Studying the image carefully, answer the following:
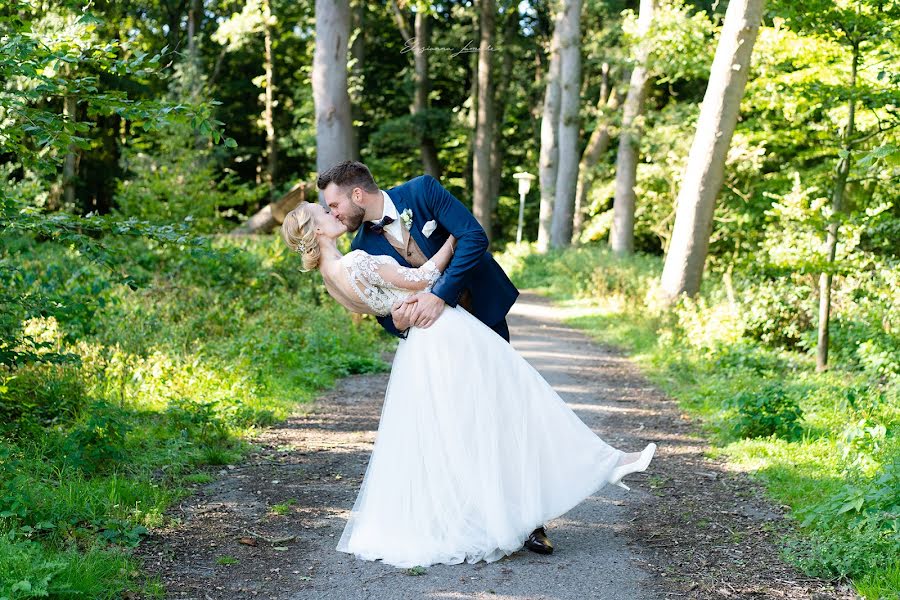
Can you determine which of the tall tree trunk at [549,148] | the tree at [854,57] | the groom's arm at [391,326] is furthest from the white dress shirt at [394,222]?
the tall tree trunk at [549,148]

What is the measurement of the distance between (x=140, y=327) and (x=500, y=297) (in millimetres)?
6231

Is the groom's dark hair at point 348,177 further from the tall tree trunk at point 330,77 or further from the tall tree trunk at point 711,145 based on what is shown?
the tall tree trunk at point 330,77

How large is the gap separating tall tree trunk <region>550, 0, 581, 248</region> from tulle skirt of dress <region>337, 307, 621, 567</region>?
22025mm

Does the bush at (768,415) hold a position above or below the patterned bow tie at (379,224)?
below

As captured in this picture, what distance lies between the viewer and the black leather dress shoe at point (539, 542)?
4.74 metres

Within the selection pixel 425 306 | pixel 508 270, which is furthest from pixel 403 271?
pixel 508 270

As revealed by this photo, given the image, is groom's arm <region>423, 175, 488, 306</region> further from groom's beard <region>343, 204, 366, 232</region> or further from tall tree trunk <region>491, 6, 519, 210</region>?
tall tree trunk <region>491, 6, 519, 210</region>

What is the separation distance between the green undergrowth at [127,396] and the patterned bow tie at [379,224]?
1.65 meters

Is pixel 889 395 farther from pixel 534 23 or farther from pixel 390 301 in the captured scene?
pixel 534 23

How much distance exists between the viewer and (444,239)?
4.91 m

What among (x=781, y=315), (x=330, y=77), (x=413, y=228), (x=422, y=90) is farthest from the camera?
(x=422, y=90)

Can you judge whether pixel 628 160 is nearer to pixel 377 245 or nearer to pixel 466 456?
pixel 377 245

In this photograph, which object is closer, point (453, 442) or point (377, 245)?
point (453, 442)

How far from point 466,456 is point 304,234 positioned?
1.43 meters
